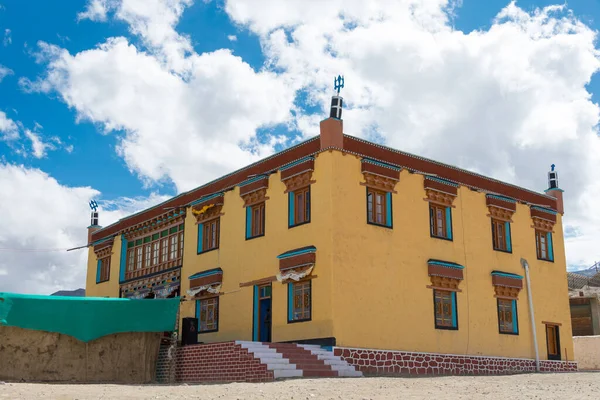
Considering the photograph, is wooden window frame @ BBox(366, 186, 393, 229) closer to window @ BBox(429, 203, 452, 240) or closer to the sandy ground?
window @ BBox(429, 203, 452, 240)

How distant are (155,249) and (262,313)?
300 inches

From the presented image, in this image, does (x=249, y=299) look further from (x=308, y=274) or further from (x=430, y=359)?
(x=430, y=359)

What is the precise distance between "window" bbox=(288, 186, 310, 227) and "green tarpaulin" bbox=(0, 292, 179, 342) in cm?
406

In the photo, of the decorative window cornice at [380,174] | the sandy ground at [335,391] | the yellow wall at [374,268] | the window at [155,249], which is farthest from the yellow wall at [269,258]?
the sandy ground at [335,391]

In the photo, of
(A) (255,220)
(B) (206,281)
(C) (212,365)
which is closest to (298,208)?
(A) (255,220)

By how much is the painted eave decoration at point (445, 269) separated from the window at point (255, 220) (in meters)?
5.17

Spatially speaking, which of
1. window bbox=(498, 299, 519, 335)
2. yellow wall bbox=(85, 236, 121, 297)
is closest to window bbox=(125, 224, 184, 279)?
yellow wall bbox=(85, 236, 121, 297)

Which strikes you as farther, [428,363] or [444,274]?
[444,274]

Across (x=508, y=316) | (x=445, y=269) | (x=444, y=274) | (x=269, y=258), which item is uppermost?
(x=269, y=258)

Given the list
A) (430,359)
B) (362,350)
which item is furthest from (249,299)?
(430,359)

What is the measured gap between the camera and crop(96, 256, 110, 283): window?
3040 centimetres

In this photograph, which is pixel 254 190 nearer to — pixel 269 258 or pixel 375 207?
pixel 269 258

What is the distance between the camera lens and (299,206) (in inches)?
815

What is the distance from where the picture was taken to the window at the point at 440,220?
73.2 feet
